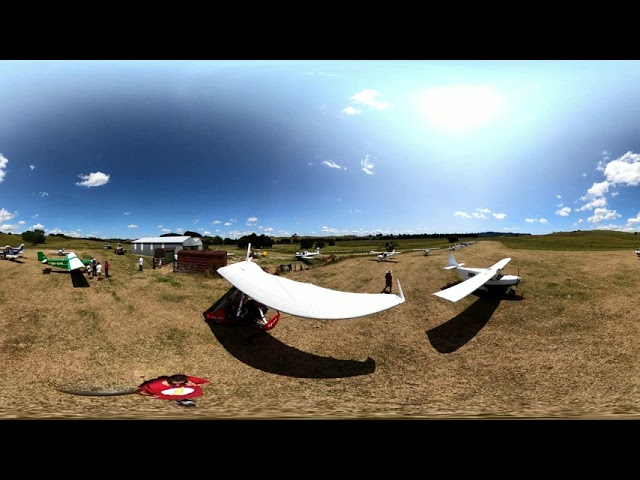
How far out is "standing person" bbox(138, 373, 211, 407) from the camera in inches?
224

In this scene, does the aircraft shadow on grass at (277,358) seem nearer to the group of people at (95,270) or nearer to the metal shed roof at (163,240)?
the group of people at (95,270)

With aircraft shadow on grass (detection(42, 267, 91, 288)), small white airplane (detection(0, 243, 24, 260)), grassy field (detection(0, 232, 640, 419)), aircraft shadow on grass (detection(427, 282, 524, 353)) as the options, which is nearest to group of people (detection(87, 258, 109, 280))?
aircraft shadow on grass (detection(42, 267, 91, 288))

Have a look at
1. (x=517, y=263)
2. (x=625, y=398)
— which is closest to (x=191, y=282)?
(x=625, y=398)

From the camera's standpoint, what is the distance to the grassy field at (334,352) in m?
5.63

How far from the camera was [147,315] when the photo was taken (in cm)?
1005

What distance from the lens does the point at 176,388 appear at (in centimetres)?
618

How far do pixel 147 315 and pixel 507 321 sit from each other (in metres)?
14.9

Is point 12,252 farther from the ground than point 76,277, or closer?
farther from the ground

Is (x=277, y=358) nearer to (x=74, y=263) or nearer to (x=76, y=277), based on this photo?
(x=76, y=277)

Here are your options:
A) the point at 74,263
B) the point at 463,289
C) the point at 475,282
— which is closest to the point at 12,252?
the point at 74,263

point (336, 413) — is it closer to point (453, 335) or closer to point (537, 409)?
point (537, 409)

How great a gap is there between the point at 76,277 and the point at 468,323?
767 inches

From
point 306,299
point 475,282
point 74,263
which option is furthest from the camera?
point 74,263

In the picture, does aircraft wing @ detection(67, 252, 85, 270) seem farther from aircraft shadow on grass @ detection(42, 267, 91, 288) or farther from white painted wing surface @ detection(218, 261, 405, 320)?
white painted wing surface @ detection(218, 261, 405, 320)
